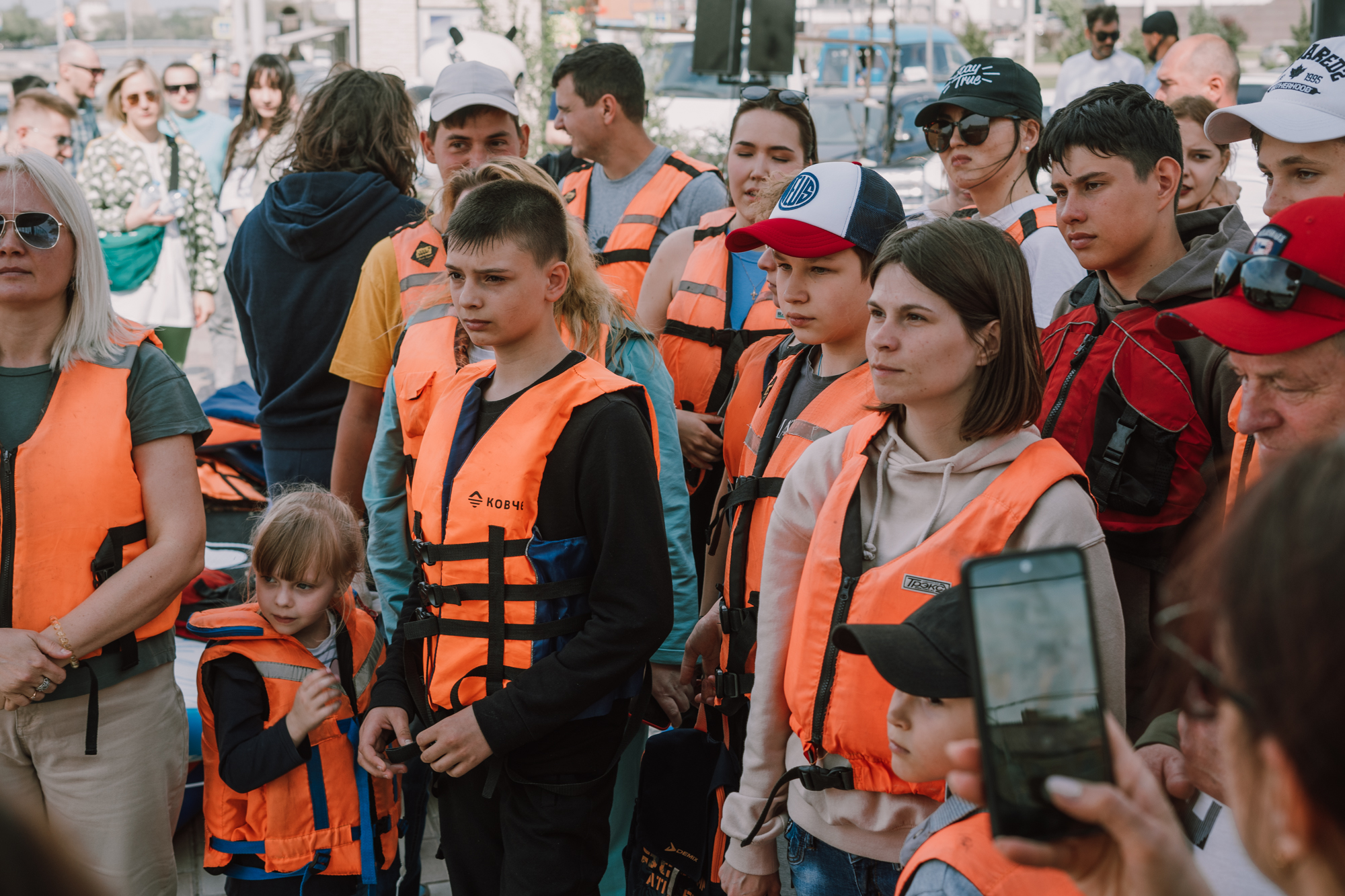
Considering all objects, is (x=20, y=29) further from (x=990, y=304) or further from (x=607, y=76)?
(x=990, y=304)

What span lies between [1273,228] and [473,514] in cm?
172

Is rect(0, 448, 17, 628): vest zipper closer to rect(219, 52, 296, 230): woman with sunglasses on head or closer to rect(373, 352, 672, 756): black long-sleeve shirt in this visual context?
rect(373, 352, 672, 756): black long-sleeve shirt

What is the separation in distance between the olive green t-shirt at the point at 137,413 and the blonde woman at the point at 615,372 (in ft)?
1.77

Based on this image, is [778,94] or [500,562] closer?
[500,562]

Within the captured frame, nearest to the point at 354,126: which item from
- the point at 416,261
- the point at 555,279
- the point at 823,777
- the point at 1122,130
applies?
the point at 416,261

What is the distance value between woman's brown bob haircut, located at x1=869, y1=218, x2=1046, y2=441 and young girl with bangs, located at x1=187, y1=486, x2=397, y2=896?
1.76 meters

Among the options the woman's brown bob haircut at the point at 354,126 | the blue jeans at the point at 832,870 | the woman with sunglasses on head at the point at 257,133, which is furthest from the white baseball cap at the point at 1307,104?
the woman with sunglasses on head at the point at 257,133

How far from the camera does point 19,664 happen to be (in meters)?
2.62

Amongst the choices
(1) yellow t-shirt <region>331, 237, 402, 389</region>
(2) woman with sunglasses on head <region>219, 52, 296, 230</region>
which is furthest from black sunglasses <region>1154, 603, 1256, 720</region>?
(2) woman with sunglasses on head <region>219, 52, 296, 230</region>

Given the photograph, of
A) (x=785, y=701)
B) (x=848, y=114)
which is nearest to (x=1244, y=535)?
(x=785, y=701)

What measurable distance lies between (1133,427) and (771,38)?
777 centimetres

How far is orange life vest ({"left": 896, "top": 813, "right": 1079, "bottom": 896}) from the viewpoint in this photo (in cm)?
155

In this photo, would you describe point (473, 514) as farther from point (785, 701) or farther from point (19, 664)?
point (19, 664)

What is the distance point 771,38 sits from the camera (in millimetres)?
9508
